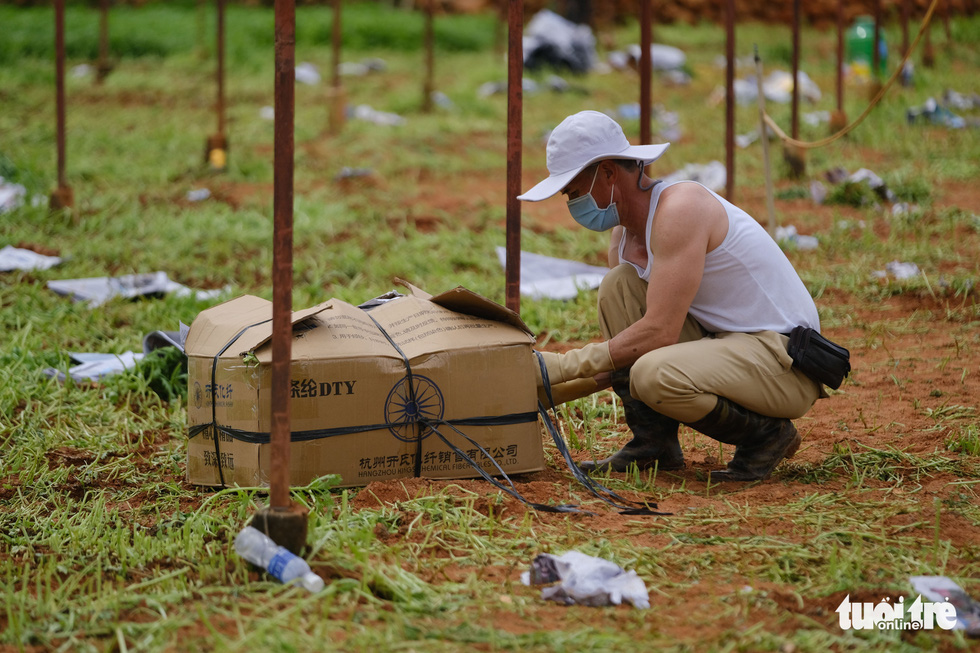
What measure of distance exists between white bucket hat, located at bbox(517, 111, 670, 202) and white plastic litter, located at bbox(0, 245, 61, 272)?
357cm

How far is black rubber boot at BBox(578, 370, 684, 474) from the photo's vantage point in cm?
291

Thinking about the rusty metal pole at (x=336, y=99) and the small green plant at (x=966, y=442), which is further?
the rusty metal pole at (x=336, y=99)

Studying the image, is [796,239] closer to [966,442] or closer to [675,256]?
[966,442]

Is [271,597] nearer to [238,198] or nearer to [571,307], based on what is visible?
[571,307]

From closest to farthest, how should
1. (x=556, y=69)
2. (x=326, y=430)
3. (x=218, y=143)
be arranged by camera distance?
1. (x=326, y=430)
2. (x=218, y=143)
3. (x=556, y=69)

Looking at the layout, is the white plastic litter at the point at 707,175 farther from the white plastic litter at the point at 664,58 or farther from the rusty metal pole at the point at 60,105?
the white plastic litter at the point at 664,58

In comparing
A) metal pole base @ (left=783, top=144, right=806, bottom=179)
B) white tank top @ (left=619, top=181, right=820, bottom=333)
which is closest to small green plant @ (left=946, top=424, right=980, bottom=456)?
white tank top @ (left=619, top=181, right=820, bottom=333)

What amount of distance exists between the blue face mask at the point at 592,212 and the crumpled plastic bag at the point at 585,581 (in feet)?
3.34

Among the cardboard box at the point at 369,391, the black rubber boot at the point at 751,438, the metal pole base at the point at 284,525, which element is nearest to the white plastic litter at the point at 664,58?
the black rubber boot at the point at 751,438

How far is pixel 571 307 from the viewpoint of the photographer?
4.71 metres

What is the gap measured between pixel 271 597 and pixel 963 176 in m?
6.88

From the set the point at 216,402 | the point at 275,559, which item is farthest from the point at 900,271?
the point at 275,559

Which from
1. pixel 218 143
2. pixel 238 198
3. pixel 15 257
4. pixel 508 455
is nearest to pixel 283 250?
pixel 508 455

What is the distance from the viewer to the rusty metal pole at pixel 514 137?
2.95 metres
